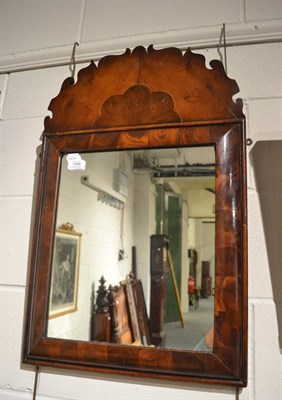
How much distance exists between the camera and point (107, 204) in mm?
1091

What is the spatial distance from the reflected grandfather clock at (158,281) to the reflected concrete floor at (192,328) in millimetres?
50

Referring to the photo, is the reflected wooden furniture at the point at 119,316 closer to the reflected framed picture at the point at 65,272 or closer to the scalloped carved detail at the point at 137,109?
the reflected framed picture at the point at 65,272

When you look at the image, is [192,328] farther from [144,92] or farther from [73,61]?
[73,61]

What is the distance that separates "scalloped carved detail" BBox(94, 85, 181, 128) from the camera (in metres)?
0.94

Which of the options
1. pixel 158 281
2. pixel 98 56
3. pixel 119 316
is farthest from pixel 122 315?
pixel 98 56

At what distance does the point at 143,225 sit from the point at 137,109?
39 centimetres

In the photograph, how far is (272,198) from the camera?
0.89 metres

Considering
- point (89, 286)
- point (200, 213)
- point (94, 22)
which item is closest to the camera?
point (200, 213)

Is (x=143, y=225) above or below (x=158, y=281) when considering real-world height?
above

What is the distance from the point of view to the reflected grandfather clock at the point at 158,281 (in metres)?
0.98

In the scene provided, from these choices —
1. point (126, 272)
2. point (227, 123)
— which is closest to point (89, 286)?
point (126, 272)

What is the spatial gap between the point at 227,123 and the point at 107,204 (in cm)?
47

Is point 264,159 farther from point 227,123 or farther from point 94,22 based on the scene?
point 94,22

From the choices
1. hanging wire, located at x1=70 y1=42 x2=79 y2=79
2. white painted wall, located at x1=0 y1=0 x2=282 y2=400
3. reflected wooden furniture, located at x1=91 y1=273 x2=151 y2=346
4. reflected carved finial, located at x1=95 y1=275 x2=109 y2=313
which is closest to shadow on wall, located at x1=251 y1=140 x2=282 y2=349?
white painted wall, located at x1=0 y1=0 x2=282 y2=400
